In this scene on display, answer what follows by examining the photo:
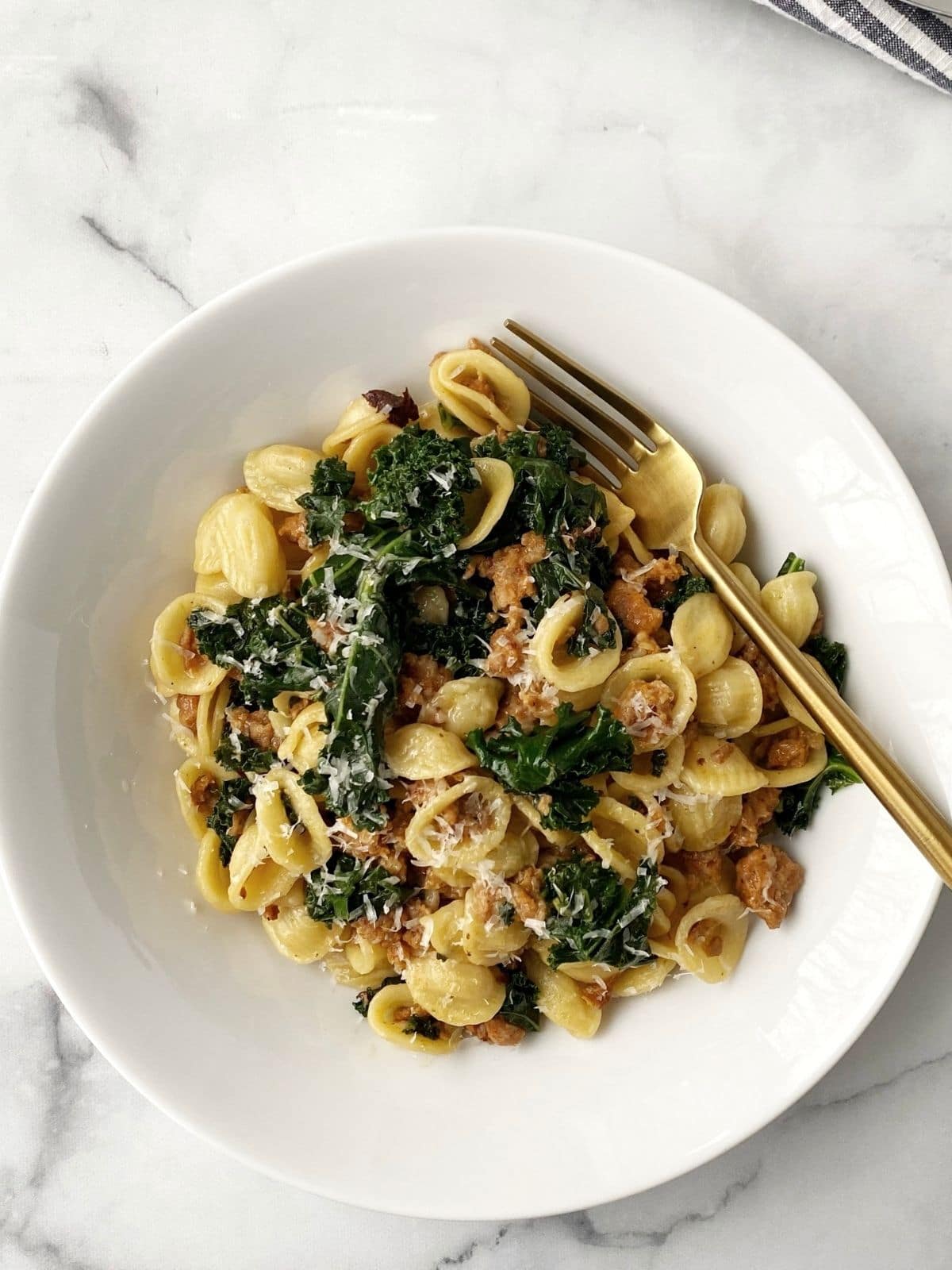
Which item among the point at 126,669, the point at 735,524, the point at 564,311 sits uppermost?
the point at 564,311

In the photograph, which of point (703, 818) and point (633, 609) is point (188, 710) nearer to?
point (633, 609)

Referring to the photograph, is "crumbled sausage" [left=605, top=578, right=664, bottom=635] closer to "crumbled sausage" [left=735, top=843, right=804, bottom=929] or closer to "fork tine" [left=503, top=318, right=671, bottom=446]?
"fork tine" [left=503, top=318, right=671, bottom=446]

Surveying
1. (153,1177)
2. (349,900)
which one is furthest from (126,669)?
(153,1177)

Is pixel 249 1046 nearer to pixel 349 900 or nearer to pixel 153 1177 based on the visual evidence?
pixel 349 900

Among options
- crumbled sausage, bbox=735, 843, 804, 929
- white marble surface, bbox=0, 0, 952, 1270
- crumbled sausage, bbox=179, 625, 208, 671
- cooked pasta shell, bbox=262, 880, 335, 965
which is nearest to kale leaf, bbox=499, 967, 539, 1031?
cooked pasta shell, bbox=262, 880, 335, 965

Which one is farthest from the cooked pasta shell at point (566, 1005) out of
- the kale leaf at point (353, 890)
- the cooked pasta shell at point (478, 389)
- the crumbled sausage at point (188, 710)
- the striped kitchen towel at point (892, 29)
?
the striped kitchen towel at point (892, 29)

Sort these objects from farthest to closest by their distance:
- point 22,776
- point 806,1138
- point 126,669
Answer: point 806,1138 < point 126,669 < point 22,776

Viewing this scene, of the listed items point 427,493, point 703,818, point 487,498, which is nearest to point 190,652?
point 427,493
